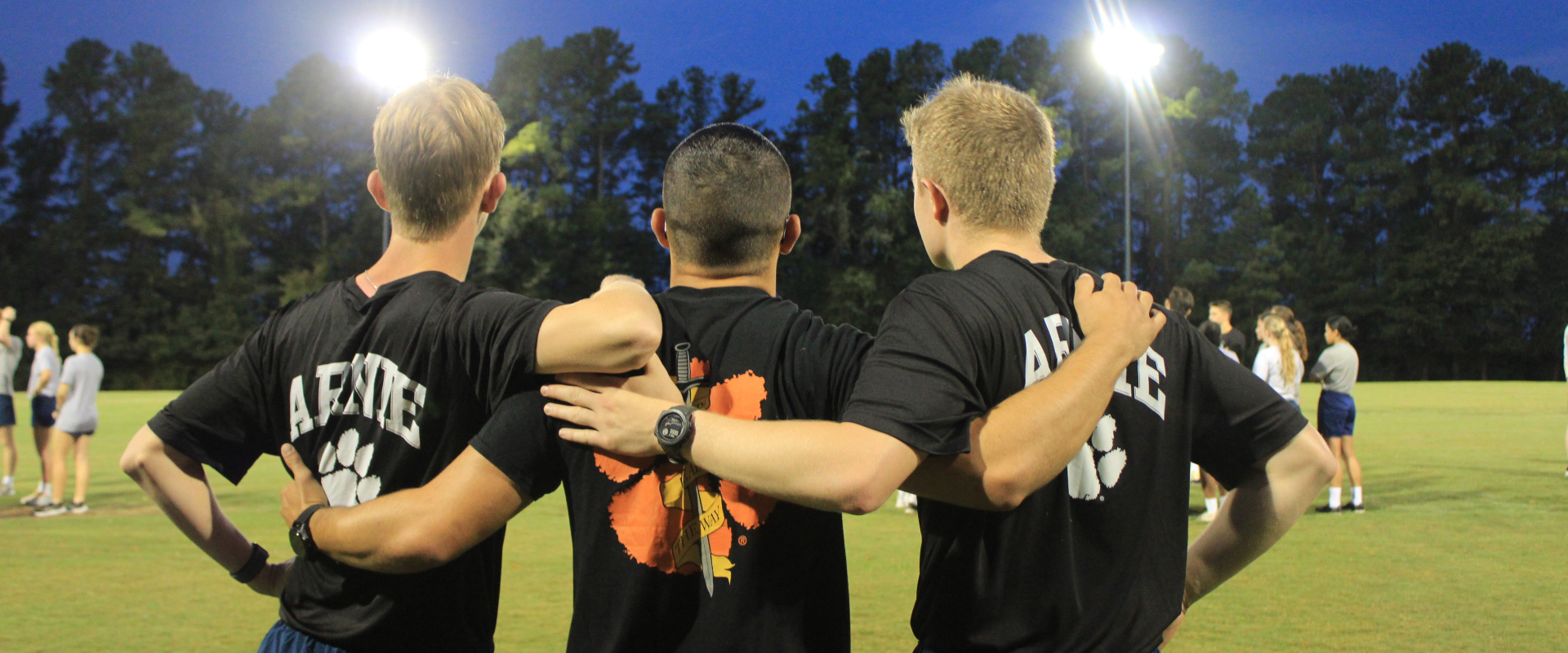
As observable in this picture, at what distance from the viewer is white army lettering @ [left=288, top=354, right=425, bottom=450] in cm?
246

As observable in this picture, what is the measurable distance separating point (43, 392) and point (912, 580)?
33.5 feet

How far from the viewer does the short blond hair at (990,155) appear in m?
2.48

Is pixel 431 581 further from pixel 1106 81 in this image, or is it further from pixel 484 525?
pixel 1106 81

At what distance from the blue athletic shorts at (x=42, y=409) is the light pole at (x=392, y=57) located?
795 centimetres

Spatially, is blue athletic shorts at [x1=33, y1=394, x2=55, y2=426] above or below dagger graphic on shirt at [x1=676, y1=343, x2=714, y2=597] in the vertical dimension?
below

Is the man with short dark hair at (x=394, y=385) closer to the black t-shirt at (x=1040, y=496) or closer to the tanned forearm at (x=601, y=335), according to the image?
the tanned forearm at (x=601, y=335)

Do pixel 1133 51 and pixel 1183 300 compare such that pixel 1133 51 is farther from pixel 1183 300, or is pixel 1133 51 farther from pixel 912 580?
pixel 912 580

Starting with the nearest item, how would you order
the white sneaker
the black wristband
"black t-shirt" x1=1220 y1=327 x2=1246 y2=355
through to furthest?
the black wristband → the white sneaker → "black t-shirt" x1=1220 y1=327 x2=1246 y2=355

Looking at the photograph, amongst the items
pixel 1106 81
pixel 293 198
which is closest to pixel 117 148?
pixel 293 198

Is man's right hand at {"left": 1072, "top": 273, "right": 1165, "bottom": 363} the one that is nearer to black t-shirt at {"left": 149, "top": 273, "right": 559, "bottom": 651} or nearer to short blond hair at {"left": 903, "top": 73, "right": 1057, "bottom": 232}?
short blond hair at {"left": 903, "top": 73, "right": 1057, "bottom": 232}

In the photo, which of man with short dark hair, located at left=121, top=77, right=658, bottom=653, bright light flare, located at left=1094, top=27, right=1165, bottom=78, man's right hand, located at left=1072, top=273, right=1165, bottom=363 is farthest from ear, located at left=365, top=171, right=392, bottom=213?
bright light flare, located at left=1094, top=27, right=1165, bottom=78

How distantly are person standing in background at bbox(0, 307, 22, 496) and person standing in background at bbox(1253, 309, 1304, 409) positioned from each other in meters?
14.0

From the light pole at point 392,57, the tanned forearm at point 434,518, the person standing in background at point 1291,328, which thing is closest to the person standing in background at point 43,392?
the light pole at point 392,57

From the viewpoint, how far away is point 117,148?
59375 mm
